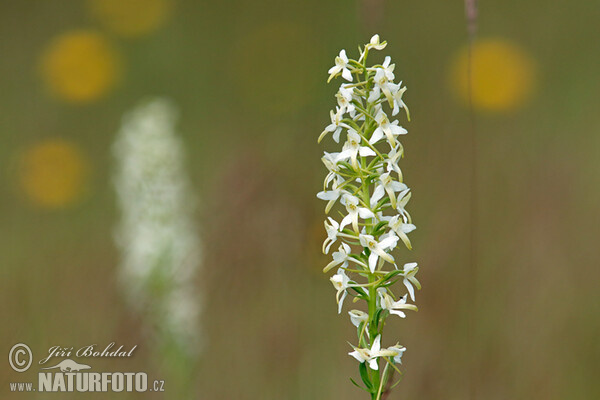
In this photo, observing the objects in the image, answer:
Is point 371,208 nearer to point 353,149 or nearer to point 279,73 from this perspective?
point 353,149

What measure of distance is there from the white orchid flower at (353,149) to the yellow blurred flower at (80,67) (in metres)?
2.72

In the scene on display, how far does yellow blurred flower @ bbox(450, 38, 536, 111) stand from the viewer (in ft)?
9.87

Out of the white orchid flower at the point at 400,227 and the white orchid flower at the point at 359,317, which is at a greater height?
the white orchid flower at the point at 400,227

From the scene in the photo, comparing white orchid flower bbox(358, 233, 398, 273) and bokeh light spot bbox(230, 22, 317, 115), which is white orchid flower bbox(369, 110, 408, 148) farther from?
bokeh light spot bbox(230, 22, 317, 115)

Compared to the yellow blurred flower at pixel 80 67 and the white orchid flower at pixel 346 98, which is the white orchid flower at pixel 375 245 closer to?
the white orchid flower at pixel 346 98

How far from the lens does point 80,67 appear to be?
11.1 feet

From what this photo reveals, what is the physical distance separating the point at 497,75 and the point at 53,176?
216cm

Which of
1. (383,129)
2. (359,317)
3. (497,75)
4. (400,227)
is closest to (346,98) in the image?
(383,129)

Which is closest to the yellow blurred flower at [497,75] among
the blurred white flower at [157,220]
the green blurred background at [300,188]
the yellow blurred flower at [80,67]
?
the green blurred background at [300,188]

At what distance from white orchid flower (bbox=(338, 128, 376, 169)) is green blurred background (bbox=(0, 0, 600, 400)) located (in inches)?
27.5

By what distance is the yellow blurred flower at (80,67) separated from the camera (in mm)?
3389

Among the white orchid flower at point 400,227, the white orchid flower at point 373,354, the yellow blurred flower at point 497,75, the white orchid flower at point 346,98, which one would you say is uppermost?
the yellow blurred flower at point 497,75

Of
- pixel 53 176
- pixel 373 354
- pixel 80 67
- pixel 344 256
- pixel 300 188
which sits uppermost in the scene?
pixel 80 67

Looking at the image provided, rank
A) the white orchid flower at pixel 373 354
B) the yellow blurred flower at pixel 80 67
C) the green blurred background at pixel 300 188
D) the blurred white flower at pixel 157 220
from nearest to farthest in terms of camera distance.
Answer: the white orchid flower at pixel 373 354 < the blurred white flower at pixel 157 220 < the green blurred background at pixel 300 188 < the yellow blurred flower at pixel 80 67
